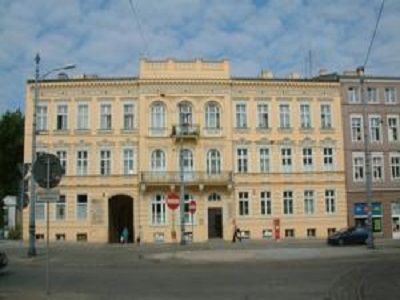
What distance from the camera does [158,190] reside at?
53938 mm

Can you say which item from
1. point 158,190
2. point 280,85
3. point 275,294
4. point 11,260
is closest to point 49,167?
point 275,294

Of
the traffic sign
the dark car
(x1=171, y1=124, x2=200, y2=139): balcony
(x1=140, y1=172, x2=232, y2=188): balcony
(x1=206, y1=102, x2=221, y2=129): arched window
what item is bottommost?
the dark car

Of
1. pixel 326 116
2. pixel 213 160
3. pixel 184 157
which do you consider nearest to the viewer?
pixel 184 157

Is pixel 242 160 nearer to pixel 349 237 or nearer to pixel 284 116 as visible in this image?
pixel 284 116

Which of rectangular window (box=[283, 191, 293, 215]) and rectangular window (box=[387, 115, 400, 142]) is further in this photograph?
rectangular window (box=[387, 115, 400, 142])

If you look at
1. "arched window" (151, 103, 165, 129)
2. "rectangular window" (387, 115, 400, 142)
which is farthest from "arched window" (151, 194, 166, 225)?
"rectangular window" (387, 115, 400, 142)

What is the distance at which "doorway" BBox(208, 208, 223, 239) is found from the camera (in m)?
54.1

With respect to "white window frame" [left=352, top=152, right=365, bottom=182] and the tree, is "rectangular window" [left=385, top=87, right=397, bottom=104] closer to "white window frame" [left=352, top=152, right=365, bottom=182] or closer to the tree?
"white window frame" [left=352, top=152, right=365, bottom=182]

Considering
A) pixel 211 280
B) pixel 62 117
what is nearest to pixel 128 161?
pixel 62 117

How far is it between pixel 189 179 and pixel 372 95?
20.0m

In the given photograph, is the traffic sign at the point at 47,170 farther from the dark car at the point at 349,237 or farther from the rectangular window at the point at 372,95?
the rectangular window at the point at 372,95

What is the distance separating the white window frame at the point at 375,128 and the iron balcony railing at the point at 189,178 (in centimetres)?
1479

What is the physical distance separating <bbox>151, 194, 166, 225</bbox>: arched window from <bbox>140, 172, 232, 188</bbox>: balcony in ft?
5.08

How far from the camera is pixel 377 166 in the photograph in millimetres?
57531
